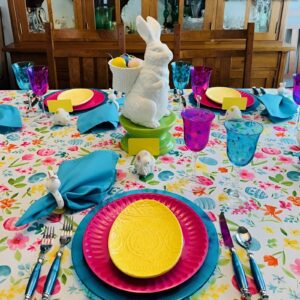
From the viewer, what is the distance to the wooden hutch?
2225mm

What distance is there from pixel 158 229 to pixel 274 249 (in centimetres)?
23

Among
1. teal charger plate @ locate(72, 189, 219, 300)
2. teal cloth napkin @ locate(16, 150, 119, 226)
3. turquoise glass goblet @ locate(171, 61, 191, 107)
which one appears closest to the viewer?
teal charger plate @ locate(72, 189, 219, 300)

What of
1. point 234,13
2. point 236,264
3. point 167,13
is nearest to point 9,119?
point 236,264

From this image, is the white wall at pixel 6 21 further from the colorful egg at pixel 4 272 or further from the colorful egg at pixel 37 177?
the colorful egg at pixel 4 272

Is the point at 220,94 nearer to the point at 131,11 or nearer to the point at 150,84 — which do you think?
the point at 150,84

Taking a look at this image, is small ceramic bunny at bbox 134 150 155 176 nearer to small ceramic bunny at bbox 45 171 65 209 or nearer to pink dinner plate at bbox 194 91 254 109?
small ceramic bunny at bbox 45 171 65 209

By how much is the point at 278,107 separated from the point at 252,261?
2.53 ft

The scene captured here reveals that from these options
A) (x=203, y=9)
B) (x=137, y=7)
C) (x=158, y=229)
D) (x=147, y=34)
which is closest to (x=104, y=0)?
(x=137, y=7)

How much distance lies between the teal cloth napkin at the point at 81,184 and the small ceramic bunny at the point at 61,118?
28 cm

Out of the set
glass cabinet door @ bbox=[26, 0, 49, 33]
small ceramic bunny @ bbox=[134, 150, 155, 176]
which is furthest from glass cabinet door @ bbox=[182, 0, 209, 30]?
small ceramic bunny @ bbox=[134, 150, 155, 176]

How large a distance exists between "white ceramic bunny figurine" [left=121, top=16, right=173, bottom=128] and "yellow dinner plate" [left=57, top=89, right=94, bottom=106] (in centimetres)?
41

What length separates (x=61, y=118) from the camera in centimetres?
120

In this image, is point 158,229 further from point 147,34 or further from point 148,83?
point 147,34

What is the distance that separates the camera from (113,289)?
0.60m
